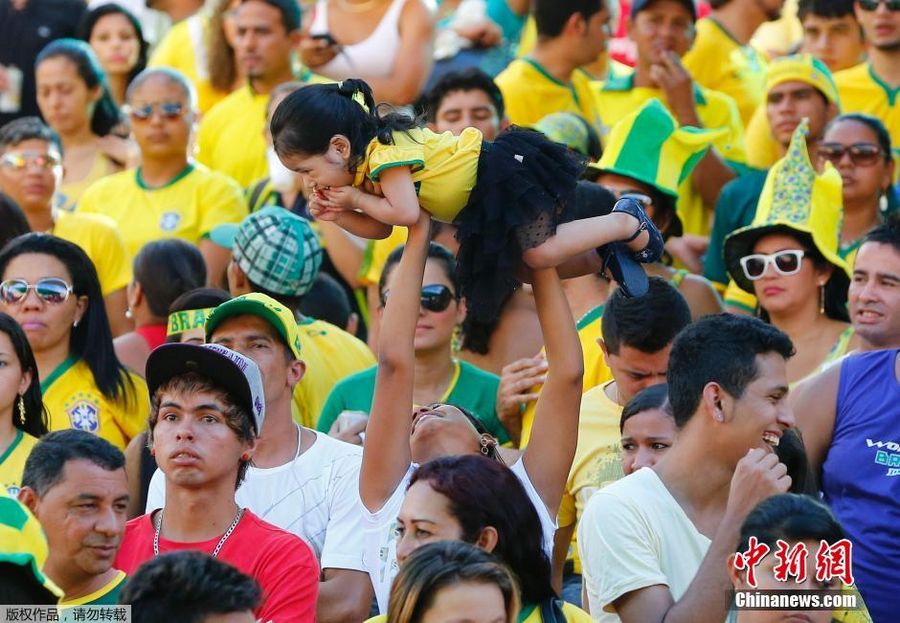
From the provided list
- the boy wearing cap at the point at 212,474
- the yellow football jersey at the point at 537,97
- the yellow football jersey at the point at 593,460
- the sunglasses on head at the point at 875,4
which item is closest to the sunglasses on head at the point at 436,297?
the yellow football jersey at the point at 593,460

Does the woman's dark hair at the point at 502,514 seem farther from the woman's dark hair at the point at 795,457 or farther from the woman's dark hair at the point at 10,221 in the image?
the woman's dark hair at the point at 10,221

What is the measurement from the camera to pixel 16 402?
19.4 ft

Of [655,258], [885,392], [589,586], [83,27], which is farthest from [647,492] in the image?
[83,27]

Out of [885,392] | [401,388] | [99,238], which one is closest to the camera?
[401,388]

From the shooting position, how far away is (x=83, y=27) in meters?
10.7

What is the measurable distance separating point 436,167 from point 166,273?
2.71m

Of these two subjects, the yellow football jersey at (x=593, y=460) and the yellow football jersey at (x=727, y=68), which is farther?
the yellow football jersey at (x=727, y=68)

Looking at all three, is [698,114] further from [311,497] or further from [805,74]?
[311,497]

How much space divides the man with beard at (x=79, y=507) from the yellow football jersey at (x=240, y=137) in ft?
15.0

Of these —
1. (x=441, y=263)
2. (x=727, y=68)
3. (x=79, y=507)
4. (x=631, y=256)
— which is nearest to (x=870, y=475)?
(x=631, y=256)

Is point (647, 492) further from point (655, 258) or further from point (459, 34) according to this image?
point (459, 34)

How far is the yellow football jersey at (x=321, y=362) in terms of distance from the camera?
21.8ft

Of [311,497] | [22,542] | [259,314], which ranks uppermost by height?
[259,314]

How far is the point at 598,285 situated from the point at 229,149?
340 centimetres
